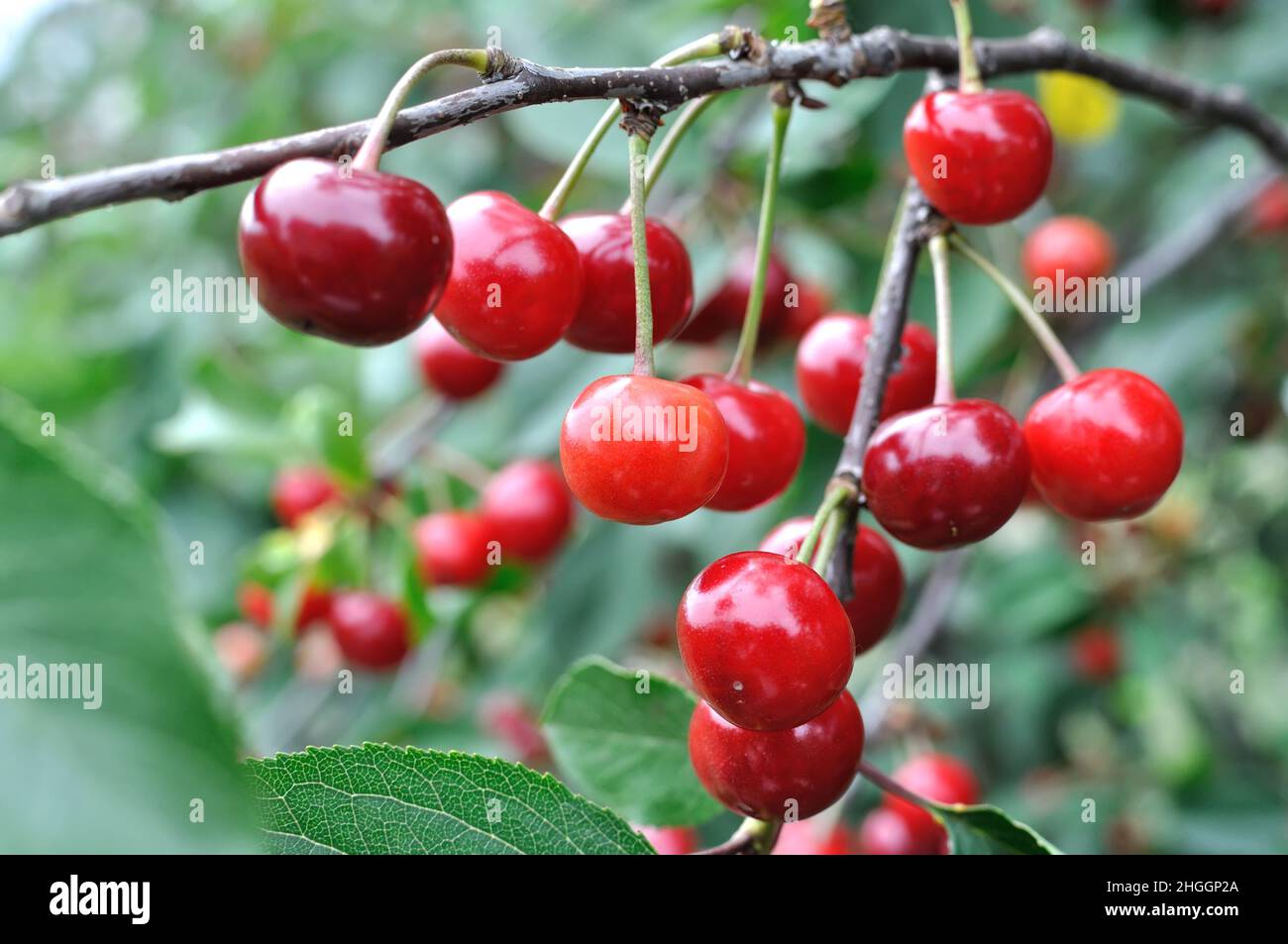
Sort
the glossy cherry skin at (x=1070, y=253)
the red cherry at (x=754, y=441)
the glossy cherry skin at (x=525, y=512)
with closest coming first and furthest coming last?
the red cherry at (x=754, y=441) → the glossy cherry skin at (x=525, y=512) → the glossy cherry skin at (x=1070, y=253)

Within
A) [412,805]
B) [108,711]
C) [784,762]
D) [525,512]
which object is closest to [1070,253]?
[525,512]

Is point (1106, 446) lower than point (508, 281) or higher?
lower

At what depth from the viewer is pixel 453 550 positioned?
8.14 feet

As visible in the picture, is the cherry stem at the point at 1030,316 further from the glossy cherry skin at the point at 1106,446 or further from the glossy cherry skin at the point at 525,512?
the glossy cherry skin at the point at 525,512

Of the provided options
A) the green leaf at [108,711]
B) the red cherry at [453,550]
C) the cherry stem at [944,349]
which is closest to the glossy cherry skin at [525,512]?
the red cherry at [453,550]

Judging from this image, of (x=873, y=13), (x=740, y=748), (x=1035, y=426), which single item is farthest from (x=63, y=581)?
(x=873, y=13)

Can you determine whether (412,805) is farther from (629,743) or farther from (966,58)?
(966,58)

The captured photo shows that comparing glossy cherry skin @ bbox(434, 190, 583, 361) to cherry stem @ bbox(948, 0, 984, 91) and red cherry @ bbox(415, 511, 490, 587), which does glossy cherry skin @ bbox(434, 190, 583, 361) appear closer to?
cherry stem @ bbox(948, 0, 984, 91)

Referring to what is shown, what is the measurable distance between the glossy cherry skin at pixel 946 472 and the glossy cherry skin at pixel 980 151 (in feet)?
0.81

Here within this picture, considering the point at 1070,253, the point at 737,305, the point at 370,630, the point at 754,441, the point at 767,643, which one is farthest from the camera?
the point at 1070,253

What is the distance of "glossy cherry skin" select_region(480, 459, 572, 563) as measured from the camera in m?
2.54

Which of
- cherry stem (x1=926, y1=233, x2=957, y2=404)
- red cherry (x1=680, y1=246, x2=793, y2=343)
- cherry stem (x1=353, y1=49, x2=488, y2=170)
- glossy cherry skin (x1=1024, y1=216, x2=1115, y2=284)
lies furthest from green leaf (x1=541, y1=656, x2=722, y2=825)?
glossy cherry skin (x1=1024, y1=216, x2=1115, y2=284)

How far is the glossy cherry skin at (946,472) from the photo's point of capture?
3.23 feet

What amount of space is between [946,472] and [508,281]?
16.8 inches
